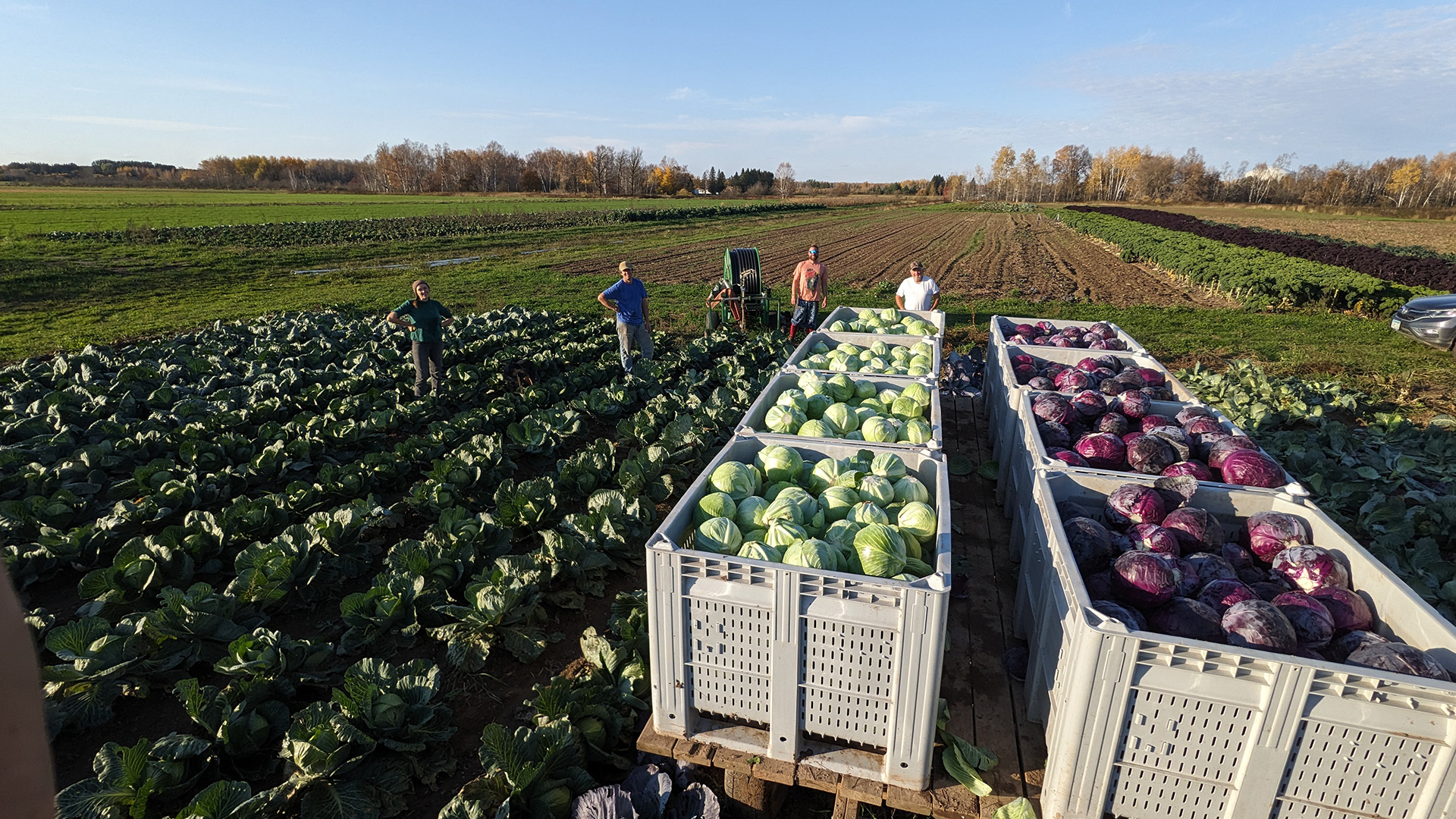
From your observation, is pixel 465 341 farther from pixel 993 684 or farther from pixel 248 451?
pixel 993 684

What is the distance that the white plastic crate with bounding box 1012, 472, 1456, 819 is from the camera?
259cm

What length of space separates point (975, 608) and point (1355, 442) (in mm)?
6322

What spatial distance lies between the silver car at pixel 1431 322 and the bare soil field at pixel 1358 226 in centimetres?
3549

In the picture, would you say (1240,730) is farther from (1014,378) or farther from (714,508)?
(1014,378)

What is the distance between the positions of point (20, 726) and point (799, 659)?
280cm

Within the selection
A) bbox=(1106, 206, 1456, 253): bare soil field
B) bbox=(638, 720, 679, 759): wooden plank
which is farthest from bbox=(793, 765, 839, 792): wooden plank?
bbox=(1106, 206, 1456, 253): bare soil field

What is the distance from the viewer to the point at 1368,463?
24.0ft

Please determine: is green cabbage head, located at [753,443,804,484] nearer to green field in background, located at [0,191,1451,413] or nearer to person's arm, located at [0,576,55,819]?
person's arm, located at [0,576,55,819]

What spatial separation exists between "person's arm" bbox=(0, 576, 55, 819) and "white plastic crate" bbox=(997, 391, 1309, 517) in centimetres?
469

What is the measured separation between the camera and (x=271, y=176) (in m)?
123

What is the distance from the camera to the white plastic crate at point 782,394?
4.82 metres

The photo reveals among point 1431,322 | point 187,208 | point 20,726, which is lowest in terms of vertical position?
point 1431,322

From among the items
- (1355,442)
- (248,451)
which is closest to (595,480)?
(248,451)

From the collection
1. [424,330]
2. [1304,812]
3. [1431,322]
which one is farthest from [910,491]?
[1431,322]
